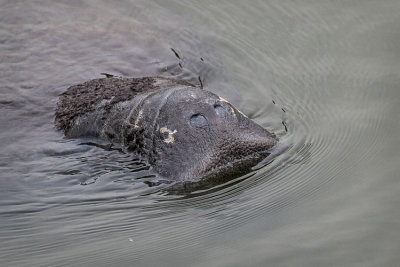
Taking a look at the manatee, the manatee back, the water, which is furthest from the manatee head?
the manatee back

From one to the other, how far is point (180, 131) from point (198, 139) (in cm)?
13

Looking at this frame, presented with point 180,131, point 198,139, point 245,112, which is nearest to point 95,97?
point 180,131

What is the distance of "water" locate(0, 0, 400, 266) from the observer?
4449 millimetres

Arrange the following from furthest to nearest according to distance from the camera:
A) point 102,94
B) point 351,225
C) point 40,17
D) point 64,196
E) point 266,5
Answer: point 266,5 < point 40,17 < point 102,94 < point 64,196 < point 351,225

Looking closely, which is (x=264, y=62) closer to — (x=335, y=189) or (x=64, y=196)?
(x=335, y=189)

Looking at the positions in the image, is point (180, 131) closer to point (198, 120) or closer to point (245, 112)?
point (198, 120)

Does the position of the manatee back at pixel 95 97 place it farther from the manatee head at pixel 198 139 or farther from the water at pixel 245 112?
the manatee head at pixel 198 139

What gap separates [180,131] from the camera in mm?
4695

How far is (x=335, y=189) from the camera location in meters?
5.02

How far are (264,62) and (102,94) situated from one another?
2.20 metres

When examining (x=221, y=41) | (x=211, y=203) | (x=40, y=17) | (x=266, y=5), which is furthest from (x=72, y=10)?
(x=211, y=203)

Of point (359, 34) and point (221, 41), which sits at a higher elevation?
point (359, 34)

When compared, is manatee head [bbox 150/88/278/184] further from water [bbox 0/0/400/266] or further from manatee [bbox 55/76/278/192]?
water [bbox 0/0/400/266]

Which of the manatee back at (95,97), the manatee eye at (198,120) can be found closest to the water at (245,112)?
the manatee back at (95,97)
